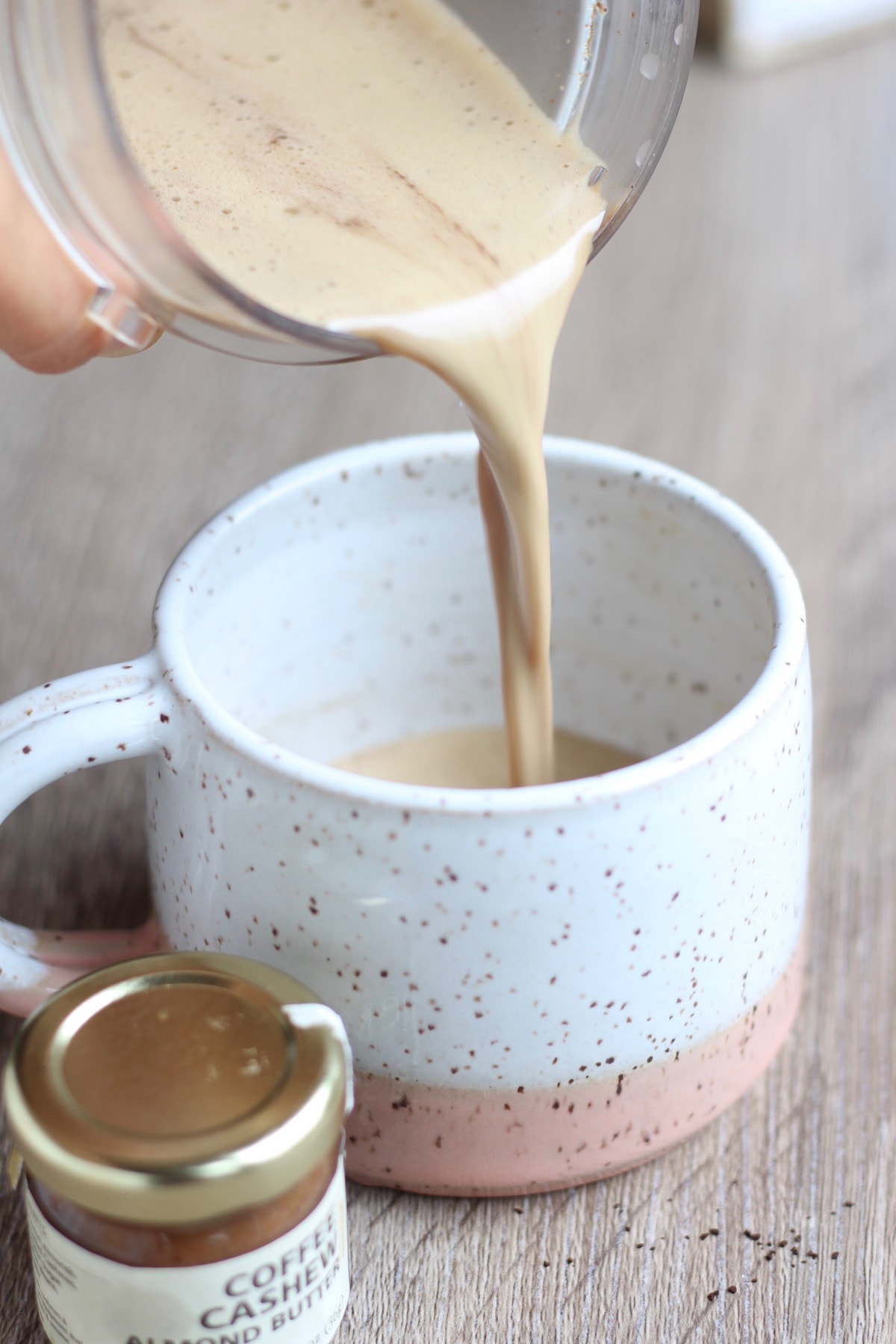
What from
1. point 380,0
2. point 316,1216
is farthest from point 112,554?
point 316,1216

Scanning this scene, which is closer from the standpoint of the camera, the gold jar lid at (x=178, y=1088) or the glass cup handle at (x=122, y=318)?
the gold jar lid at (x=178, y=1088)

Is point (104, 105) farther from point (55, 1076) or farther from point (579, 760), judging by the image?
point (579, 760)

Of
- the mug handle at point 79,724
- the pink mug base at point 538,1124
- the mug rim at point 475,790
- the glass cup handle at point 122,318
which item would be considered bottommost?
the pink mug base at point 538,1124

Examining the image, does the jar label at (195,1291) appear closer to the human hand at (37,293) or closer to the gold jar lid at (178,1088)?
the gold jar lid at (178,1088)

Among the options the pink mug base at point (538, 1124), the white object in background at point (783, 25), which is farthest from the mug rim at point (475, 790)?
the white object in background at point (783, 25)

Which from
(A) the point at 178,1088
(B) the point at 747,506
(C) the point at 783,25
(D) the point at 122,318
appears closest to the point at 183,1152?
(A) the point at 178,1088

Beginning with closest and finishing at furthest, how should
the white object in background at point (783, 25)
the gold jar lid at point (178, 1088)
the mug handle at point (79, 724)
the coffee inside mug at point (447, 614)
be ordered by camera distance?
1. the gold jar lid at point (178, 1088)
2. the mug handle at point (79, 724)
3. the coffee inside mug at point (447, 614)
4. the white object in background at point (783, 25)

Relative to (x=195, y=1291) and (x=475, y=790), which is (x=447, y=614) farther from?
(x=195, y=1291)
